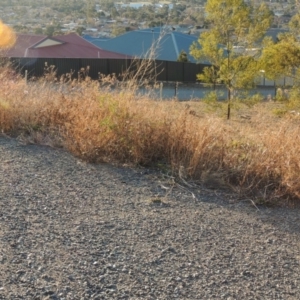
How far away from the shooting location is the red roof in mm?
34469

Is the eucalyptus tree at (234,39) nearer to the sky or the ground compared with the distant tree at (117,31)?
nearer to the sky

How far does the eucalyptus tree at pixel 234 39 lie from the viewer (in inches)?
843

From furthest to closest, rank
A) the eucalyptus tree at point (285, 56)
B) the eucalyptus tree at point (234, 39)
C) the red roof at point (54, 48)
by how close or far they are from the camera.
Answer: the red roof at point (54, 48), the eucalyptus tree at point (234, 39), the eucalyptus tree at point (285, 56)

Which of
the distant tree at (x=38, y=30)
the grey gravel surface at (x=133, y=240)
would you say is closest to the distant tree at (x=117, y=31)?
the distant tree at (x=38, y=30)

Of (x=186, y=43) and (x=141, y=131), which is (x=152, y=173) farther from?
(x=186, y=43)

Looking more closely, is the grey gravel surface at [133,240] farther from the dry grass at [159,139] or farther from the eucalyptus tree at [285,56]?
the eucalyptus tree at [285,56]

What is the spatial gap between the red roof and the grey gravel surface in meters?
29.5

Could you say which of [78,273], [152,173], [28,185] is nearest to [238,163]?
[152,173]

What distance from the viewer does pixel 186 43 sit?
5050 centimetres

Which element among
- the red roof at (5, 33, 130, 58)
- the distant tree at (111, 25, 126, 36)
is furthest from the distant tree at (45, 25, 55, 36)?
the red roof at (5, 33, 130, 58)

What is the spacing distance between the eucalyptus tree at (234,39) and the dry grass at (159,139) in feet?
51.2

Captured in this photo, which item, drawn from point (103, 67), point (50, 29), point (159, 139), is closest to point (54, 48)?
point (103, 67)

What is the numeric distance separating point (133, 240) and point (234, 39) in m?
19.7

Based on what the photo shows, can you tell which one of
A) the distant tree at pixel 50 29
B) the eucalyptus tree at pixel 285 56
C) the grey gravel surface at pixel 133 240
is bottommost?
the distant tree at pixel 50 29
